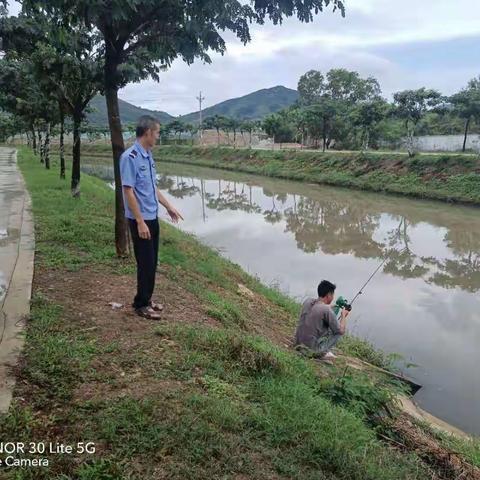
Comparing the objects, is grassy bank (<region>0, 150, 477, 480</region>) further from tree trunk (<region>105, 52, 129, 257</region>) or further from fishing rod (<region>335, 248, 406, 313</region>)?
tree trunk (<region>105, 52, 129, 257</region>)

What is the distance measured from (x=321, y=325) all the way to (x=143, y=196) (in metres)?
2.55

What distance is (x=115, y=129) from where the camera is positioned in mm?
6562

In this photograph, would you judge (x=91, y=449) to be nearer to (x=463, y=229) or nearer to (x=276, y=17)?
(x=276, y=17)

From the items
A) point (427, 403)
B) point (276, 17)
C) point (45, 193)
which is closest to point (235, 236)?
point (45, 193)

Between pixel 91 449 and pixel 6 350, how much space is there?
1.36 m

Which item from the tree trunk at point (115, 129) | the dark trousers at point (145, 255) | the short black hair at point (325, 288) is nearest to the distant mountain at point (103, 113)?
the tree trunk at point (115, 129)

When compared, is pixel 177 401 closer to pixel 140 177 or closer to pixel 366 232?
pixel 140 177

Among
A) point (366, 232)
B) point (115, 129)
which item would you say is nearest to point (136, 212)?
point (115, 129)

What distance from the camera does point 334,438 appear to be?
3162 millimetres

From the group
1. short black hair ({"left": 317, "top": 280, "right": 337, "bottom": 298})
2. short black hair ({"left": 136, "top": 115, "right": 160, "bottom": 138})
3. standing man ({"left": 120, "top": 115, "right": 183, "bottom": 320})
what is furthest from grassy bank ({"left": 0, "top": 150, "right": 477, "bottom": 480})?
short black hair ({"left": 136, "top": 115, "right": 160, "bottom": 138})

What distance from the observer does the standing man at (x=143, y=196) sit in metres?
4.27

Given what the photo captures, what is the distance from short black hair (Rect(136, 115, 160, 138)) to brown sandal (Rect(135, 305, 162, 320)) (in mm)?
1627

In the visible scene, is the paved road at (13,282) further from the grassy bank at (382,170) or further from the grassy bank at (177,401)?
the grassy bank at (382,170)

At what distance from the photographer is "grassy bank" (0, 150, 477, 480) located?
2.74 m
